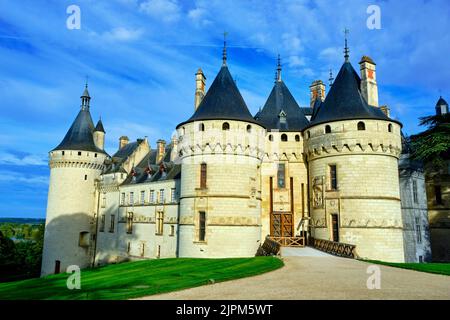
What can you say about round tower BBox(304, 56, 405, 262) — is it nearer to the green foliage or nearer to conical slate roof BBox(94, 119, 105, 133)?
conical slate roof BBox(94, 119, 105, 133)

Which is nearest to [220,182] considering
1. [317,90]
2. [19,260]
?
[317,90]

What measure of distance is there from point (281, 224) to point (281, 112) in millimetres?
9447

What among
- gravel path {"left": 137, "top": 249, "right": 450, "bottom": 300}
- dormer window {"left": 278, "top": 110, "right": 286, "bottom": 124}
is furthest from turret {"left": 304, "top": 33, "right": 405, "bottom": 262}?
gravel path {"left": 137, "top": 249, "right": 450, "bottom": 300}

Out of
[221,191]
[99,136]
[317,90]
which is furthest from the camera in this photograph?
[99,136]

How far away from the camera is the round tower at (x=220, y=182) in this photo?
75.8ft

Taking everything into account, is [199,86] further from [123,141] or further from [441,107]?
[441,107]

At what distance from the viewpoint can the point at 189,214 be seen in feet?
78.8

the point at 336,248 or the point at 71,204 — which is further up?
the point at 71,204

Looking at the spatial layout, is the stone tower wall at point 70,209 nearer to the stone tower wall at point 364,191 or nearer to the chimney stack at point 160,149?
the chimney stack at point 160,149

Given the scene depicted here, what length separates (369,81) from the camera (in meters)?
25.8

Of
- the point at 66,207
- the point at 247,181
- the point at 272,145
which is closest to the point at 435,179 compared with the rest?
the point at 272,145

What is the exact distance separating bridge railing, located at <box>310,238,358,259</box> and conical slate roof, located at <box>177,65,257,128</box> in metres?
9.57

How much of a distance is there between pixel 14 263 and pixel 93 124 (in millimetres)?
23280
